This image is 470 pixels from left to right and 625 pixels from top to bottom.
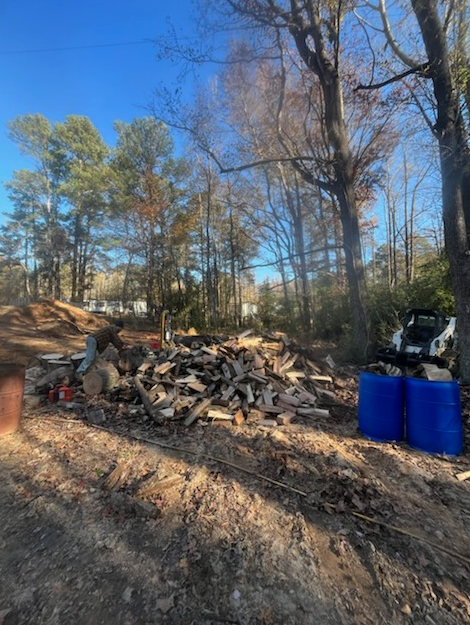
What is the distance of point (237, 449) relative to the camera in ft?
12.1

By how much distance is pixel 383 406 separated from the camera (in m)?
3.85

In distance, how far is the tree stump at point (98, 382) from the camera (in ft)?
18.6

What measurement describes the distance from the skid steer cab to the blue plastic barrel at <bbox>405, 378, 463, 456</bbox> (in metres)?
4.39

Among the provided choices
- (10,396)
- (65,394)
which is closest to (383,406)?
(10,396)

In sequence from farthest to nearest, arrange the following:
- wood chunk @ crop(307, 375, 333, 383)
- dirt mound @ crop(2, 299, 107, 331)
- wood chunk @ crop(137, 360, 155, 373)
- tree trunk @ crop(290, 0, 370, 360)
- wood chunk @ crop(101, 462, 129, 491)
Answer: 1. dirt mound @ crop(2, 299, 107, 331)
2. tree trunk @ crop(290, 0, 370, 360)
3. wood chunk @ crop(307, 375, 333, 383)
4. wood chunk @ crop(137, 360, 155, 373)
5. wood chunk @ crop(101, 462, 129, 491)

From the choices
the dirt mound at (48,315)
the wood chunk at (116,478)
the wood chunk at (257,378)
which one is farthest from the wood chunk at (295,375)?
the dirt mound at (48,315)

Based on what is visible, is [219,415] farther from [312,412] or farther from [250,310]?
[250,310]

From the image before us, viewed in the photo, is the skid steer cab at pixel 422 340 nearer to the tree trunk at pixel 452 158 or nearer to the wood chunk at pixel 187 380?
the tree trunk at pixel 452 158

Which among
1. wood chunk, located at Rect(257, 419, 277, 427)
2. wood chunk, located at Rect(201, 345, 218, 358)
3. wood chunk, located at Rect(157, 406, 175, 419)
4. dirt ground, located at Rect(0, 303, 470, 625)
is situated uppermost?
wood chunk, located at Rect(201, 345, 218, 358)

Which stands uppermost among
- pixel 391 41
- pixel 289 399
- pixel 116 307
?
pixel 391 41

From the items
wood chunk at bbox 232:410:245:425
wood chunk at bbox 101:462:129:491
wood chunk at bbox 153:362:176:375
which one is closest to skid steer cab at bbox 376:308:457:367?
wood chunk at bbox 232:410:245:425

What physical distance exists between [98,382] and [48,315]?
45.3 ft

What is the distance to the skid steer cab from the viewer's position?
25.0ft

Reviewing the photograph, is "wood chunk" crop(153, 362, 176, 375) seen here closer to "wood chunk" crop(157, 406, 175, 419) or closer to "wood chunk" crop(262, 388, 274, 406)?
"wood chunk" crop(157, 406, 175, 419)
